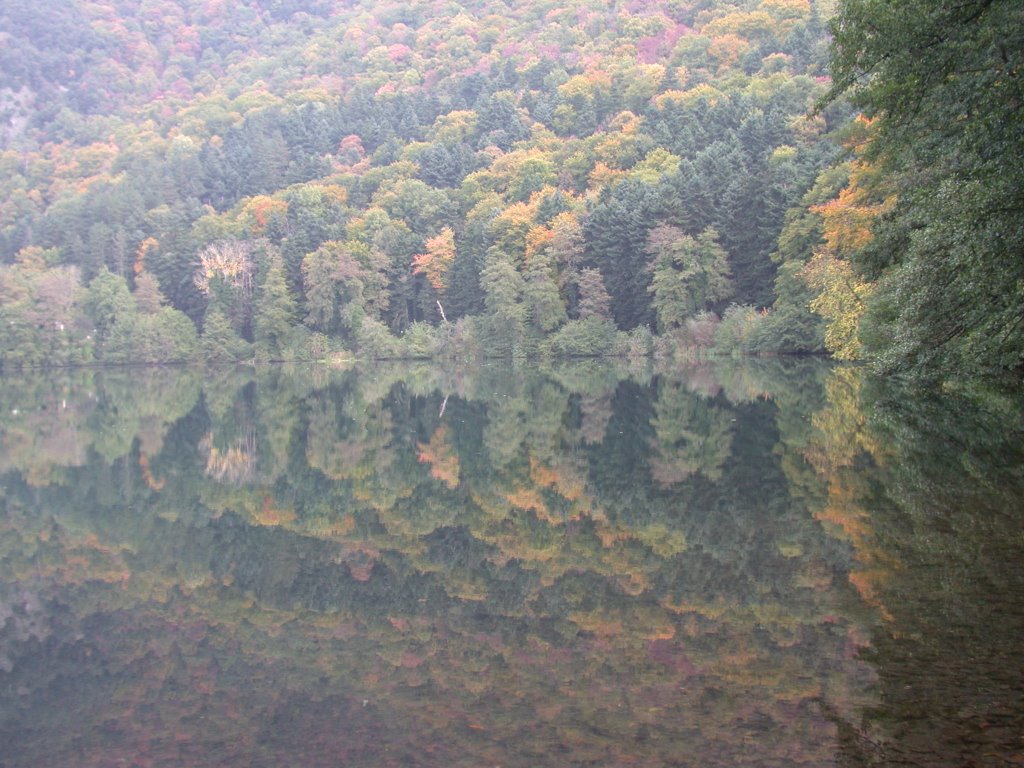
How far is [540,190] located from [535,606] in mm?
84933

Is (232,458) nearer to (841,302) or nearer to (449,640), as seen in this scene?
(449,640)

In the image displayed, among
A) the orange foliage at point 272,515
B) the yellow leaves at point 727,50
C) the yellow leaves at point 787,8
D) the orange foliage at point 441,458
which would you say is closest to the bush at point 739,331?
the orange foliage at point 441,458

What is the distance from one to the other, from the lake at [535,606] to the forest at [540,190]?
20.9 feet

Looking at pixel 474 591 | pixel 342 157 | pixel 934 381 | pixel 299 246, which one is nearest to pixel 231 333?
pixel 299 246

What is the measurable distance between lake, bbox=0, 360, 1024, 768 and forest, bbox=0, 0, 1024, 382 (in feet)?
20.9

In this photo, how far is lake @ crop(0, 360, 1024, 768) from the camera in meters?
4.88

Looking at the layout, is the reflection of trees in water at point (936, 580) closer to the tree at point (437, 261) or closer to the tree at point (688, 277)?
the tree at point (688, 277)

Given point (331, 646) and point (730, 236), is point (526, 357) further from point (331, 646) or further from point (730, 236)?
point (331, 646)

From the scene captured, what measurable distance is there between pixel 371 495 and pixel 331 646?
6013 millimetres

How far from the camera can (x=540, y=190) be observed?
89.2 m

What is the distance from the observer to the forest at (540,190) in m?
17.7

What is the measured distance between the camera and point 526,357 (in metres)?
68.1

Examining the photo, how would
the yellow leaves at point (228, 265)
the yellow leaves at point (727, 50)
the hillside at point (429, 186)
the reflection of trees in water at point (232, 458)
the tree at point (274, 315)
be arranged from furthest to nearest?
1. the yellow leaves at point (727, 50)
2. the yellow leaves at point (228, 265)
3. the tree at point (274, 315)
4. the hillside at point (429, 186)
5. the reflection of trees in water at point (232, 458)

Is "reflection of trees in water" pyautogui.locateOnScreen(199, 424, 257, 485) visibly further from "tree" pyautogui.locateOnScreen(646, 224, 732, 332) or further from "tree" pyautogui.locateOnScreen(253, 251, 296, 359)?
"tree" pyautogui.locateOnScreen(253, 251, 296, 359)
